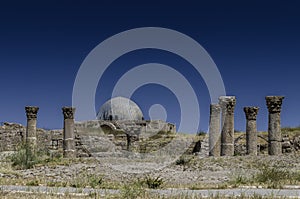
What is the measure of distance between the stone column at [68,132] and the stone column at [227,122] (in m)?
8.33

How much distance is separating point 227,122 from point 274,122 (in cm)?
246

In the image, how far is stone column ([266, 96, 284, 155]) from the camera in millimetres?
20922

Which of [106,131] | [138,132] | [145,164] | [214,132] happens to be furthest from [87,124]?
[145,164]

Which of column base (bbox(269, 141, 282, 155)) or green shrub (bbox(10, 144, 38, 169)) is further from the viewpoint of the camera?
column base (bbox(269, 141, 282, 155))

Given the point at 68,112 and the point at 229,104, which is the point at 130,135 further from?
the point at 229,104

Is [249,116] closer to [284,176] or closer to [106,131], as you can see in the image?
[284,176]

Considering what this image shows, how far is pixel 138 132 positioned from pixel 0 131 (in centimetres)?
1384

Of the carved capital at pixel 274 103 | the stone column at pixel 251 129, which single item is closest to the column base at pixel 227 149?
the stone column at pixel 251 129

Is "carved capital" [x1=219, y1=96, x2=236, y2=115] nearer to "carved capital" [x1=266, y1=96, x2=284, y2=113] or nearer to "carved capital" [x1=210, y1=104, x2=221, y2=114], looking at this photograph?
"carved capital" [x1=210, y1=104, x2=221, y2=114]

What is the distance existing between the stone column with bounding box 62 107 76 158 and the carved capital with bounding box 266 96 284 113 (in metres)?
10.6

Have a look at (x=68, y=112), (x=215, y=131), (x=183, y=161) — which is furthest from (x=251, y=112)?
(x=68, y=112)

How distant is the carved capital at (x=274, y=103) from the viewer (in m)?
20.9

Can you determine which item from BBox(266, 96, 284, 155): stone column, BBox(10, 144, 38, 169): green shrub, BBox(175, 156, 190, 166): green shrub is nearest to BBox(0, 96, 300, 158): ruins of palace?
BBox(266, 96, 284, 155): stone column

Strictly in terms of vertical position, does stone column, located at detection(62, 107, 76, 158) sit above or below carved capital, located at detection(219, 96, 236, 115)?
below
